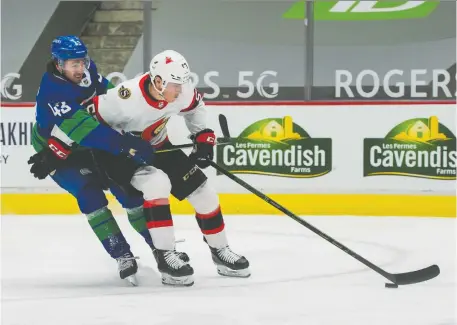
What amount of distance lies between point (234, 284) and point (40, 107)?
3.39 ft

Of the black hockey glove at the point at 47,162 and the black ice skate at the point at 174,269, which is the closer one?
the black ice skate at the point at 174,269

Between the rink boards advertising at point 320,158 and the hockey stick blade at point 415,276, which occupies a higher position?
the rink boards advertising at point 320,158

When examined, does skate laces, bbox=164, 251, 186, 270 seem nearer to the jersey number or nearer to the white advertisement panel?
the jersey number

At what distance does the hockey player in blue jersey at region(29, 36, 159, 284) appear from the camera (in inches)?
143

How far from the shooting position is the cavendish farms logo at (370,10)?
6.21 metres

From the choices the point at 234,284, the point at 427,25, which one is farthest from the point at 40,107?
the point at 427,25

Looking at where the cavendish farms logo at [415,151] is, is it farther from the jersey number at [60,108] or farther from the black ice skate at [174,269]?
Result: the jersey number at [60,108]

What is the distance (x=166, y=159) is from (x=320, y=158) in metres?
2.38

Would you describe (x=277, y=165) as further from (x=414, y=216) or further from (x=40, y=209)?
(x=40, y=209)

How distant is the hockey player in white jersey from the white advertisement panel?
2.16 meters

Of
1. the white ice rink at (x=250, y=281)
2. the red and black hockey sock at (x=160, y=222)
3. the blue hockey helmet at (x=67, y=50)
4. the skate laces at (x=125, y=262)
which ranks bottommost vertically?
the white ice rink at (x=250, y=281)

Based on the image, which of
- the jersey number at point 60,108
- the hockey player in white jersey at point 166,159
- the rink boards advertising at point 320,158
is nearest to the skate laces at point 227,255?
the hockey player in white jersey at point 166,159

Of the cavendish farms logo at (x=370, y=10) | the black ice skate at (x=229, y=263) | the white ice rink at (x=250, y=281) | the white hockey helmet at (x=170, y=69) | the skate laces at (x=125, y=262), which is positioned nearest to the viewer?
the white ice rink at (x=250, y=281)

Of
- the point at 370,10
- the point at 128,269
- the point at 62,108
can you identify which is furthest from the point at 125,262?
the point at 370,10
